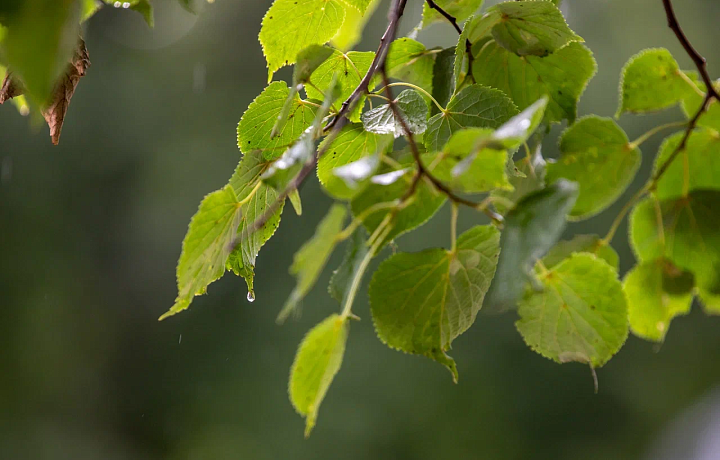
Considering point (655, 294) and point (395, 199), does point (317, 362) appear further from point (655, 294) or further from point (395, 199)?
point (655, 294)

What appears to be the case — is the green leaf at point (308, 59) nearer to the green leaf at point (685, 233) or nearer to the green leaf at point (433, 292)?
the green leaf at point (433, 292)

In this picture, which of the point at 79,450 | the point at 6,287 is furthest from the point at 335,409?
the point at 6,287

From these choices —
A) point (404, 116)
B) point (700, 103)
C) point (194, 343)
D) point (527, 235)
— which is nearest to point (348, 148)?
point (404, 116)

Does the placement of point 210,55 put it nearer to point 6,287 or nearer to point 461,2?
point 6,287

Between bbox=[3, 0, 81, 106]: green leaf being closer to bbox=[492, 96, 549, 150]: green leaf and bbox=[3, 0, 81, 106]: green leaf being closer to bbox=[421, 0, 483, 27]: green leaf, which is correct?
bbox=[492, 96, 549, 150]: green leaf

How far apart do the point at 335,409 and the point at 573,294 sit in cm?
319

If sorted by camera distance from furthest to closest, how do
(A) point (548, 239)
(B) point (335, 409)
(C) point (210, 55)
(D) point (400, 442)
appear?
(C) point (210, 55)
(D) point (400, 442)
(B) point (335, 409)
(A) point (548, 239)

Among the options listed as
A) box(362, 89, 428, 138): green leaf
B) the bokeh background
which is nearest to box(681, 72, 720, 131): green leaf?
box(362, 89, 428, 138): green leaf

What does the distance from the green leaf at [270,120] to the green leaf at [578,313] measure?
6.6 inches

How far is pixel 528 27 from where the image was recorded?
37cm

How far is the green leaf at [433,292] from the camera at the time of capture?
0.32 m

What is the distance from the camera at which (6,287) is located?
3758 millimetres

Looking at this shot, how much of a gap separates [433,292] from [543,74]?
186mm

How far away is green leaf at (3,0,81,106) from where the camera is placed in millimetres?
184
